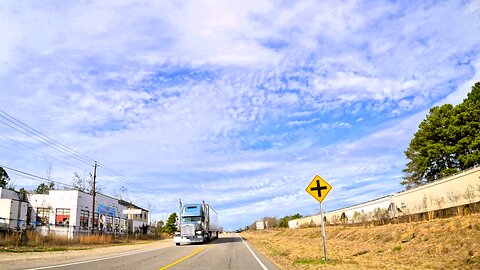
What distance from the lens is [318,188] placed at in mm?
17750

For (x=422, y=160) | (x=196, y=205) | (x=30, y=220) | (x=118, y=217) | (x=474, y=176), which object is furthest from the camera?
(x=118, y=217)

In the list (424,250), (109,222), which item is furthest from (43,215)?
(424,250)

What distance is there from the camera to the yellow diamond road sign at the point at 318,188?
17.6 metres

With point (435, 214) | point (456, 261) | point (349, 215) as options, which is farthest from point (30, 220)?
point (456, 261)

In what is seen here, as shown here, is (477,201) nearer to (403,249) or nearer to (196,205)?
(403,249)

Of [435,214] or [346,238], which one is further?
[346,238]

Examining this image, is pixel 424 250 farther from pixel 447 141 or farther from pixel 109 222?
pixel 109 222

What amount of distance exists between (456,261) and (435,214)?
12339 mm

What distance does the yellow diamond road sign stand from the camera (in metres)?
17.6

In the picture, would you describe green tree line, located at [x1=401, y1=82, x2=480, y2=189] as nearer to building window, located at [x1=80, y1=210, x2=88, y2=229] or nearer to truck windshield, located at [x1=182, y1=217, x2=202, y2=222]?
truck windshield, located at [x1=182, y1=217, x2=202, y2=222]

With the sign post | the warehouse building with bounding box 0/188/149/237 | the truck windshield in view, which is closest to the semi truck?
the truck windshield

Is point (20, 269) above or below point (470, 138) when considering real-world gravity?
below

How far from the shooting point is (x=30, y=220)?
54438mm

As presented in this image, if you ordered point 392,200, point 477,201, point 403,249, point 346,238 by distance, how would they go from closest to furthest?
1. point 403,249
2. point 477,201
3. point 346,238
4. point 392,200
